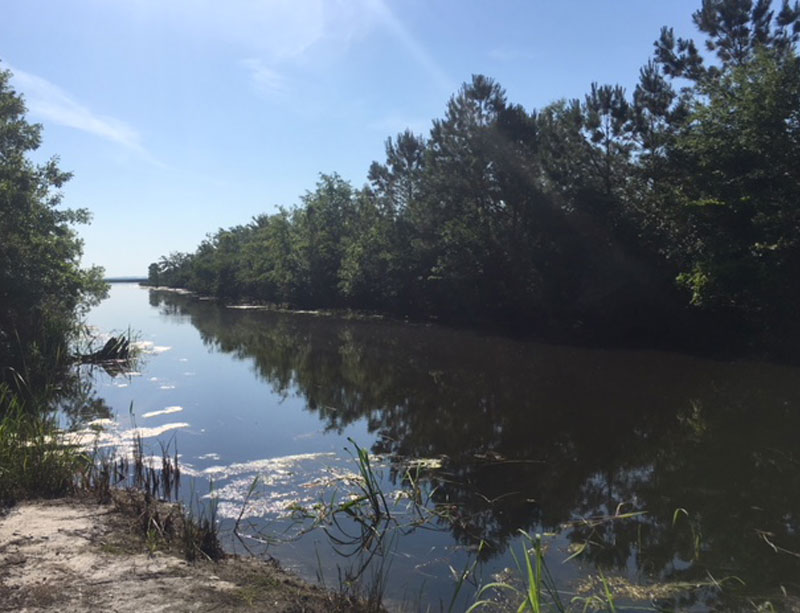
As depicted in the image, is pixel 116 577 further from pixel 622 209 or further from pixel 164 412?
pixel 622 209

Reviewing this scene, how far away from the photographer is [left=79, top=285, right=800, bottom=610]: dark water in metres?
5.30

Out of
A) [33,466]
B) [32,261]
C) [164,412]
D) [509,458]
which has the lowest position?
[164,412]

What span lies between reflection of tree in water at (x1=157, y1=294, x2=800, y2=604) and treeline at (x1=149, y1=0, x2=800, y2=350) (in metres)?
4.27

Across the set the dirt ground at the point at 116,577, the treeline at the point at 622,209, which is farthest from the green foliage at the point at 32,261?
the treeline at the point at 622,209

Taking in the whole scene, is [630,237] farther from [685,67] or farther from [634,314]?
[685,67]

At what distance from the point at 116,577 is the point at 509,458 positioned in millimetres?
5690

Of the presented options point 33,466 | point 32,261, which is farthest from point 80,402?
point 33,466

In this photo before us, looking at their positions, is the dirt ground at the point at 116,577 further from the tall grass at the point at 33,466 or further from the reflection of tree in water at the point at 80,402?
the reflection of tree in water at the point at 80,402

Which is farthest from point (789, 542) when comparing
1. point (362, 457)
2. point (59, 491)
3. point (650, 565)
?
point (59, 491)

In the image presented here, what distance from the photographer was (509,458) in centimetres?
859

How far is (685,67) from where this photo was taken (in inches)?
968

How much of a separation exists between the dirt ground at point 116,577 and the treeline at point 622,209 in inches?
710

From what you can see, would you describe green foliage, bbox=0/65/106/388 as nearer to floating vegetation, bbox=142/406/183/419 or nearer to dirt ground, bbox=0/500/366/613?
floating vegetation, bbox=142/406/183/419

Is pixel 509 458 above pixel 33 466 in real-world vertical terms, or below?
below
